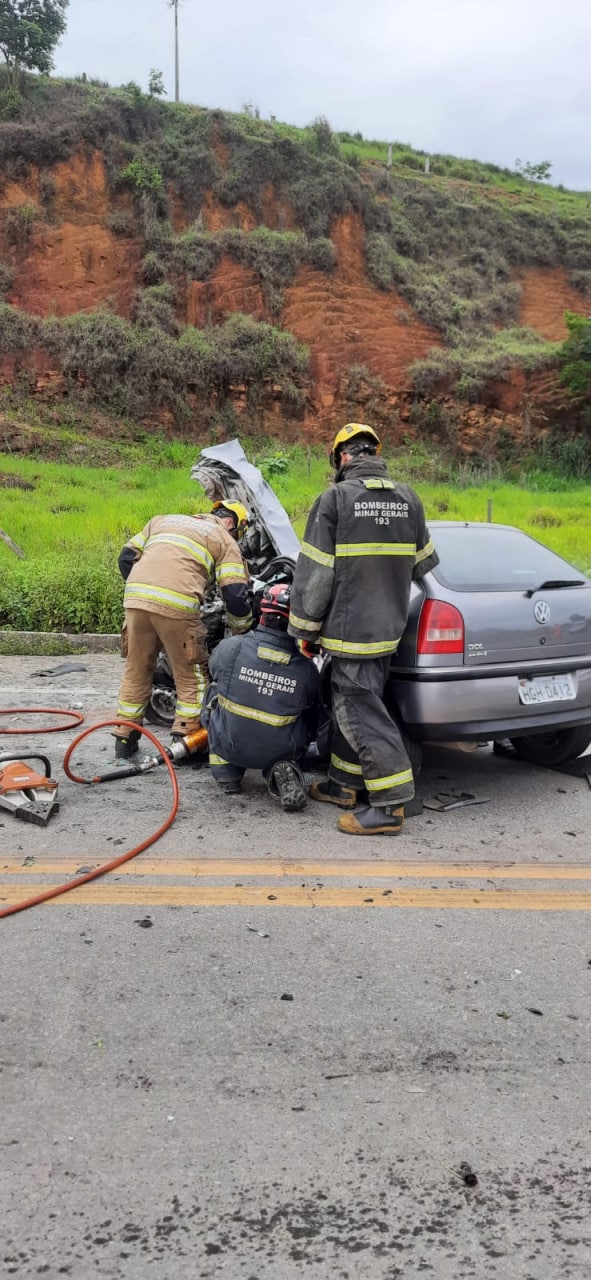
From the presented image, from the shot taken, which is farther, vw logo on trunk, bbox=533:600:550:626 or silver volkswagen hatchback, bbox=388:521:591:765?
vw logo on trunk, bbox=533:600:550:626

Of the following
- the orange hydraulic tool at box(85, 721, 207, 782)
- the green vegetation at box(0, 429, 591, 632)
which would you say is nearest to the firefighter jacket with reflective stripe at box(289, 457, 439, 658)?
the orange hydraulic tool at box(85, 721, 207, 782)

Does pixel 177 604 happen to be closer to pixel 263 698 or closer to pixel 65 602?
pixel 263 698

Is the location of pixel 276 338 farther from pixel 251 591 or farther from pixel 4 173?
pixel 251 591

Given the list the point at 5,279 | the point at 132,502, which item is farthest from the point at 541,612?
the point at 5,279

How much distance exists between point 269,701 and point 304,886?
1056mm

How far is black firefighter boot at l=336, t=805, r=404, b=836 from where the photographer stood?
4092mm

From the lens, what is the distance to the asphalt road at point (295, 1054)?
74.2 inches

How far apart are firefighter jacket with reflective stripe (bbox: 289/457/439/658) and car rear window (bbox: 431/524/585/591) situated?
1.50 ft

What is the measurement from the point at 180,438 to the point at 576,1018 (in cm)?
2541

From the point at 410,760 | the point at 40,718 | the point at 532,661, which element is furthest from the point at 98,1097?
the point at 40,718

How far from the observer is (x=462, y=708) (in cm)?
423

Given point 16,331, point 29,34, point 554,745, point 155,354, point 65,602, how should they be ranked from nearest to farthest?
point 554,745
point 65,602
point 16,331
point 155,354
point 29,34

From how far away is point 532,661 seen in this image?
14.6 ft

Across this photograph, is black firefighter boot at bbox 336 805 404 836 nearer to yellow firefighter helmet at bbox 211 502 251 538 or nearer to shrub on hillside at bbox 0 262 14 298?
yellow firefighter helmet at bbox 211 502 251 538
